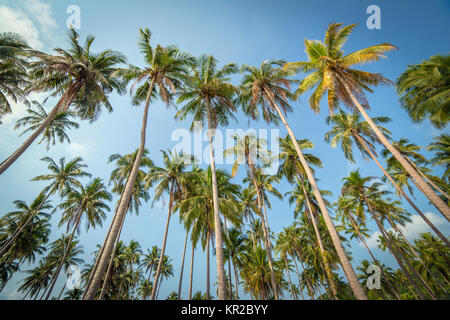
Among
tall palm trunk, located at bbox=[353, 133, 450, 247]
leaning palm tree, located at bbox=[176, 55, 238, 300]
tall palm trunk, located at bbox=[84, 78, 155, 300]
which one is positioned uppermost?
leaning palm tree, located at bbox=[176, 55, 238, 300]

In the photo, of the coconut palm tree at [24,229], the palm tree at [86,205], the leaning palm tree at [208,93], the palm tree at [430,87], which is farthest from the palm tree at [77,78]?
the palm tree at [430,87]

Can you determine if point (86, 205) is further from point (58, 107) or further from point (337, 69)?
point (337, 69)

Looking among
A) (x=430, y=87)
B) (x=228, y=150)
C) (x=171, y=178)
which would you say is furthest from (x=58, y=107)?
(x=430, y=87)

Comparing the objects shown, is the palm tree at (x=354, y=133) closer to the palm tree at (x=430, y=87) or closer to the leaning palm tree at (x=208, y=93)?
the palm tree at (x=430, y=87)

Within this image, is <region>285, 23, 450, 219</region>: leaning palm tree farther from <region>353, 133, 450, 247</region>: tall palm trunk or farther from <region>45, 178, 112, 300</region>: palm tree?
<region>45, 178, 112, 300</region>: palm tree

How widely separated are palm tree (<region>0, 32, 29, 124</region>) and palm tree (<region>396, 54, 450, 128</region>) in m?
28.1

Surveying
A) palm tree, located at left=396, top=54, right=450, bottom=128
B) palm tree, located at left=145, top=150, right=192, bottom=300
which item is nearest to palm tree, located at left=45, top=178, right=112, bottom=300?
palm tree, located at left=145, top=150, right=192, bottom=300

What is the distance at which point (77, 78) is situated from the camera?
1352cm

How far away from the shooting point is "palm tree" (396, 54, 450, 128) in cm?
1167

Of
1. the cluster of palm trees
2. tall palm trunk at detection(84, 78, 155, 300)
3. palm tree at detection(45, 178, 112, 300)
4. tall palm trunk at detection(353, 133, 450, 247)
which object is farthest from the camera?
palm tree at detection(45, 178, 112, 300)

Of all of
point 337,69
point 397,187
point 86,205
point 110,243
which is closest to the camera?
point 110,243

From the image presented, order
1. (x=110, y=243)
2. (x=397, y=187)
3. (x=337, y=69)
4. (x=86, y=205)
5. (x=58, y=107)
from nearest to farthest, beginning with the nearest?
(x=110, y=243) < (x=337, y=69) < (x=58, y=107) < (x=397, y=187) < (x=86, y=205)

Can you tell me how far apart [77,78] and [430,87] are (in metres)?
27.1
